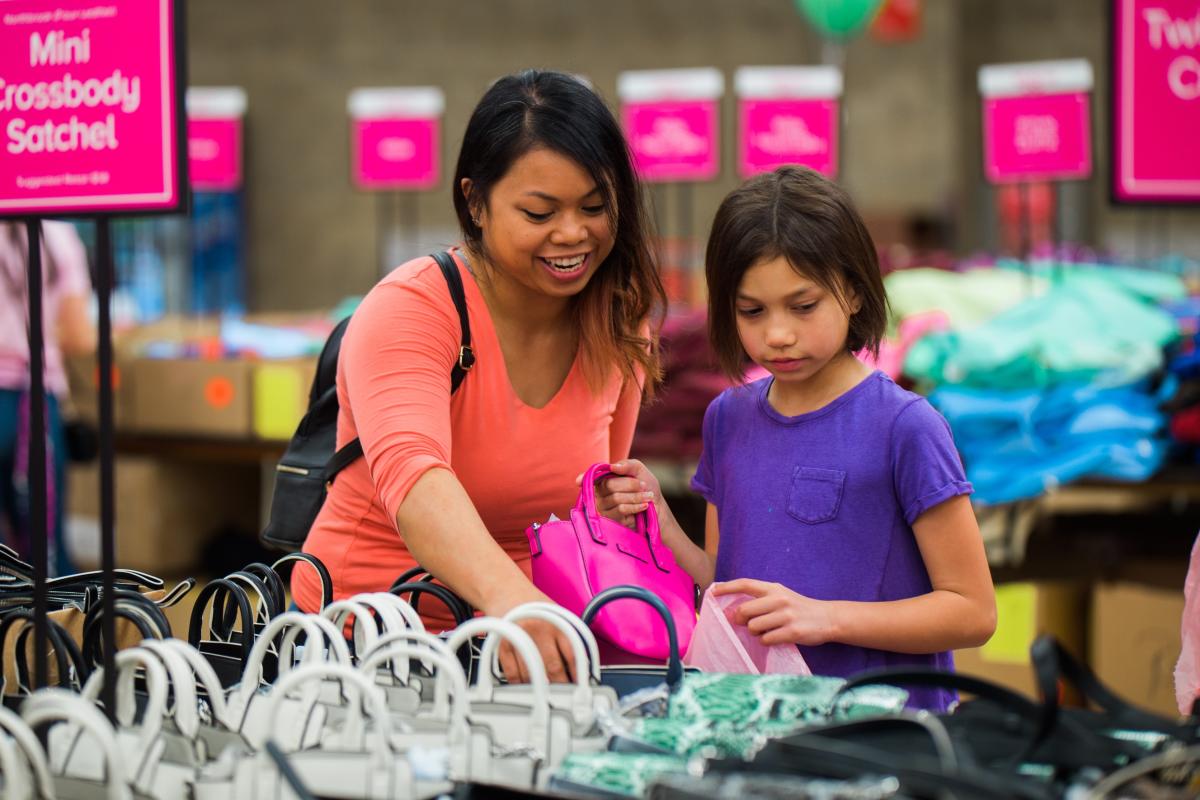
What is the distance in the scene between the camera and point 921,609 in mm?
1679

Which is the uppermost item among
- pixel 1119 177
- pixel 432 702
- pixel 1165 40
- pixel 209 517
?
pixel 1165 40

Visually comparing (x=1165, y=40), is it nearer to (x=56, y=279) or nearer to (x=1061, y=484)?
(x=1061, y=484)

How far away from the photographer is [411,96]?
5.74 metres

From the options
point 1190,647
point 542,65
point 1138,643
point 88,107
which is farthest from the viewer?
point 542,65

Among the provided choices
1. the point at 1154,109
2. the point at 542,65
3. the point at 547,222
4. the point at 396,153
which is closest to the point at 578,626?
the point at 547,222

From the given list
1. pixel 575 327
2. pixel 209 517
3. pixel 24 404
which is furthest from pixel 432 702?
pixel 209 517

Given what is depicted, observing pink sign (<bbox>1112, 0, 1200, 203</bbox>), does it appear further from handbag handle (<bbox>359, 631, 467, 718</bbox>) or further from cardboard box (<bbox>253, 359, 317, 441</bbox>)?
cardboard box (<bbox>253, 359, 317, 441</bbox>)

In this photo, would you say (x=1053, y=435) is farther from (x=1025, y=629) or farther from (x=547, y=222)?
(x=547, y=222)

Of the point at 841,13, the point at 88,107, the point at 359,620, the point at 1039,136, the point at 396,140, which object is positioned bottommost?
the point at 359,620

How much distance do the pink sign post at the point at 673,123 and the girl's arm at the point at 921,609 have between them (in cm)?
383

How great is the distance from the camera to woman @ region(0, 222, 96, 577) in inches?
169

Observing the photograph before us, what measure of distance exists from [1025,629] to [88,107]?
319cm

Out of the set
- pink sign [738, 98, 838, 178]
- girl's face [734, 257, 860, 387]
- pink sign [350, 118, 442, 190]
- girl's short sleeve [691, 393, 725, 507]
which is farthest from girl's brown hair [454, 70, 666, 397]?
pink sign [350, 118, 442, 190]

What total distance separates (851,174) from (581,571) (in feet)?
29.0
